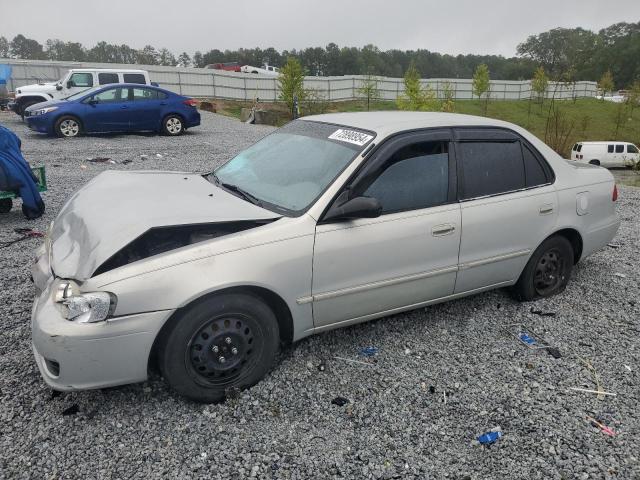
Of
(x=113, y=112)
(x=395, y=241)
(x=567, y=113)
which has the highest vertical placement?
(x=567, y=113)

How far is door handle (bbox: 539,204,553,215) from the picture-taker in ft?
12.9

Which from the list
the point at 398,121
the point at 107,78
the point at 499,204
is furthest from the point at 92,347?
the point at 107,78

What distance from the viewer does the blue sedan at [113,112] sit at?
12.8 meters

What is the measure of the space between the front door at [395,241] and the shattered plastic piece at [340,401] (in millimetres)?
476

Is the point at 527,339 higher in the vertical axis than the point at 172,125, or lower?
lower

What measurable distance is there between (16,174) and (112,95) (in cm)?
853

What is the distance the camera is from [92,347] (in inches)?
96.0

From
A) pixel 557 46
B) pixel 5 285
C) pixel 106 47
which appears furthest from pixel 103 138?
pixel 557 46

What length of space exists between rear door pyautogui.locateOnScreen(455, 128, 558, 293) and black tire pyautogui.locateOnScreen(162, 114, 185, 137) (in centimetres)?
1256

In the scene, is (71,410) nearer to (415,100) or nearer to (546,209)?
(546,209)

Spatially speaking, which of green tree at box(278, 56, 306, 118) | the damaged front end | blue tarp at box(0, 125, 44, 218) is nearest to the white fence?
green tree at box(278, 56, 306, 118)

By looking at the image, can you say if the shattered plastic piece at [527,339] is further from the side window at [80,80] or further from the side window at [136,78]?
the side window at [80,80]

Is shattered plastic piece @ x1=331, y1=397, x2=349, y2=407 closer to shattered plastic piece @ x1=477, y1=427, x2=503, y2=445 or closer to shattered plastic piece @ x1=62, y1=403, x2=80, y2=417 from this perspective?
shattered plastic piece @ x1=477, y1=427, x2=503, y2=445

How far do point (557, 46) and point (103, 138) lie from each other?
99.2m
